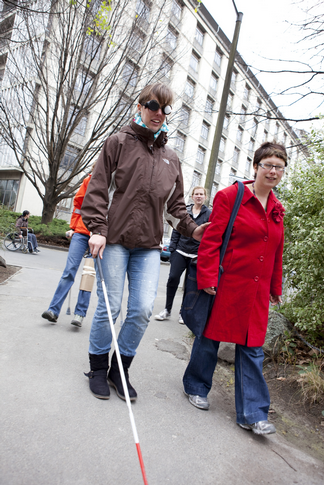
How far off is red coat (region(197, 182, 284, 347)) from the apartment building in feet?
5.53

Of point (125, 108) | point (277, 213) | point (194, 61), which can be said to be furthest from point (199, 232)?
point (194, 61)

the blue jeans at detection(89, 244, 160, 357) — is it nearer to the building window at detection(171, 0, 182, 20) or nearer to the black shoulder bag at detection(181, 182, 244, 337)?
the black shoulder bag at detection(181, 182, 244, 337)

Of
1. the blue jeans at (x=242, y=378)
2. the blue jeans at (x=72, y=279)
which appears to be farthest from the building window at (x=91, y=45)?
the blue jeans at (x=242, y=378)

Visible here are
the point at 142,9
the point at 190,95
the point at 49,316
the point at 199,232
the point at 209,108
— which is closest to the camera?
the point at 199,232

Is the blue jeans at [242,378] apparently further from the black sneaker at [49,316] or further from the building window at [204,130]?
the building window at [204,130]

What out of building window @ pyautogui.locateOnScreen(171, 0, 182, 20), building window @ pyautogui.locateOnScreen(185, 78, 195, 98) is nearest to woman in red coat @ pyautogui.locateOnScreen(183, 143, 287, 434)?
building window @ pyautogui.locateOnScreen(171, 0, 182, 20)

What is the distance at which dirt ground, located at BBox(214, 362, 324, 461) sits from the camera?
266 cm

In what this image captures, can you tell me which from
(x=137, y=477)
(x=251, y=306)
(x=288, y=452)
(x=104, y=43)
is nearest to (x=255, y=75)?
(x=251, y=306)

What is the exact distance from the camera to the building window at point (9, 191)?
26.8 meters

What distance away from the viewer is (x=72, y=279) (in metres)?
4.33

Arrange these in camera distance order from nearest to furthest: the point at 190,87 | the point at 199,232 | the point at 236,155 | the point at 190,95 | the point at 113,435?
1. the point at 113,435
2. the point at 199,232
3. the point at 190,87
4. the point at 190,95
5. the point at 236,155

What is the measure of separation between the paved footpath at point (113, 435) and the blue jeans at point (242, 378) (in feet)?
0.46

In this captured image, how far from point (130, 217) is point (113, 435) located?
4.62 ft

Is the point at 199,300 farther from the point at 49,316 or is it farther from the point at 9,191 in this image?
the point at 9,191
